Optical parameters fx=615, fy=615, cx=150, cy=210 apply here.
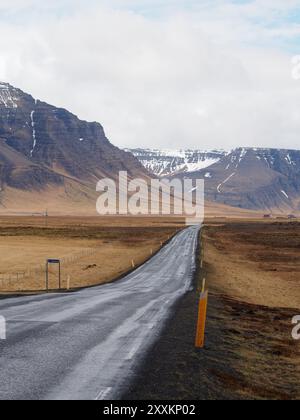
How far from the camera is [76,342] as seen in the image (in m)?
14.8

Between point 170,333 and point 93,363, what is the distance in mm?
4708

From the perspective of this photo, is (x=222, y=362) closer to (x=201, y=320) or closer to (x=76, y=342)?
(x=201, y=320)

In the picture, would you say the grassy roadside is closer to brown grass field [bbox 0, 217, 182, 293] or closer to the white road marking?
the white road marking

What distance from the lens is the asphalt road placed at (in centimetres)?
1057

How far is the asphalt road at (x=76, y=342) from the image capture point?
34.7 ft

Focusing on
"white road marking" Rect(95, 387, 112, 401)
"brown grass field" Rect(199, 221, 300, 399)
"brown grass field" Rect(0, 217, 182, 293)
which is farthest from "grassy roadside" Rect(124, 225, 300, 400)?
"brown grass field" Rect(0, 217, 182, 293)

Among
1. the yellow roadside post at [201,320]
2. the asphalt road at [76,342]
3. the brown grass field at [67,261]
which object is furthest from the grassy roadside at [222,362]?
the brown grass field at [67,261]

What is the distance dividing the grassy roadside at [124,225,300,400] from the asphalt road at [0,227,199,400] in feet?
1.62

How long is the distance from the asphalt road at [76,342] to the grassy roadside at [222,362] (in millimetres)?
493

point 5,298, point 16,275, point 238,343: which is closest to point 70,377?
point 238,343

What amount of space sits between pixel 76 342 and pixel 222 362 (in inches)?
140

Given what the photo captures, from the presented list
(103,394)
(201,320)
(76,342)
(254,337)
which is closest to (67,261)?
(254,337)

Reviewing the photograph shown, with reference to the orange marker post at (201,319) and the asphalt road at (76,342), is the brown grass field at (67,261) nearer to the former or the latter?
the asphalt road at (76,342)
